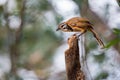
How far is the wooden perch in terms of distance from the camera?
31.5 inches

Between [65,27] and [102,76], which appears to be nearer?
[65,27]

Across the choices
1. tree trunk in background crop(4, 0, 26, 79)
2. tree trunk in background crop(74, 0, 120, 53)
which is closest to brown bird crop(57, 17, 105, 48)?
tree trunk in background crop(74, 0, 120, 53)

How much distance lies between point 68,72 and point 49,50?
1789 mm

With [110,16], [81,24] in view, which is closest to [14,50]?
[110,16]

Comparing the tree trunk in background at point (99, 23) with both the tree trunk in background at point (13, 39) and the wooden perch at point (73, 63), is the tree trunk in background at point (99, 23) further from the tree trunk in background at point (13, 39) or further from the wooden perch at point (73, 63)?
the wooden perch at point (73, 63)

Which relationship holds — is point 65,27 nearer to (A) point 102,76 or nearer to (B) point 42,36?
(A) point 102,76

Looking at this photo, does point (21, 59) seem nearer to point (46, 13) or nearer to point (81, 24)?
point (46, 13)

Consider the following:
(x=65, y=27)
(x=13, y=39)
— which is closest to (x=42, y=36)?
(x=13, y=39)

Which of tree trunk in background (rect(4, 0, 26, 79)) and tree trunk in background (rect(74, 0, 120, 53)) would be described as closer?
tree trunk in background (rect(74, 0, 120, 53))

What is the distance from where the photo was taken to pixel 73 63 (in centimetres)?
81

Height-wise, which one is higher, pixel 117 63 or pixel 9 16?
pixel 9 16

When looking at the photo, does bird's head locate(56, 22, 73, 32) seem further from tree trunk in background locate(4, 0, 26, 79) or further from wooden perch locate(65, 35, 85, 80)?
tree trunk in background locate(4, 0, 26, 79)

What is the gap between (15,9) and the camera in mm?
2102

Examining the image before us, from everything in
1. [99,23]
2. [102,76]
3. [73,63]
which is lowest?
[73,63]
